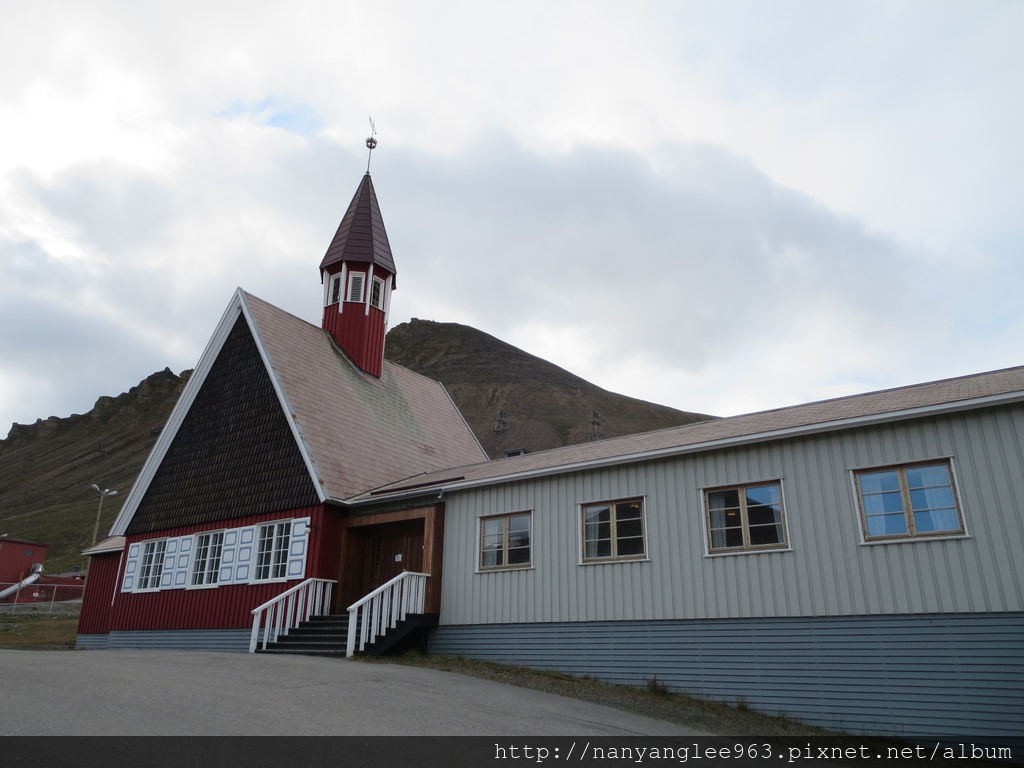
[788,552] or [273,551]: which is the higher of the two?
[273,551]

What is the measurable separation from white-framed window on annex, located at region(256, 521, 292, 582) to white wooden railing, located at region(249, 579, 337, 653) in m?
0.85

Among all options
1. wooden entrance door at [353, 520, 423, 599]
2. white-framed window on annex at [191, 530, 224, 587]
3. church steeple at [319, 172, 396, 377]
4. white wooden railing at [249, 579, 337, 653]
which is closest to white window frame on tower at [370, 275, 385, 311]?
church steeple at [319, 172, 396, 377]

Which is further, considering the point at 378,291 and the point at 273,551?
the point at 378,291

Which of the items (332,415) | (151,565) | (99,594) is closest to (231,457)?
(332,415)

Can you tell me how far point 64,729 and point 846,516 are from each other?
9491mm

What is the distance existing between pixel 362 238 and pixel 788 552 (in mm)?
16845

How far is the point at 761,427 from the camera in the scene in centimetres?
1245

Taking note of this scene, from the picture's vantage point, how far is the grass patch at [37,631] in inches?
813

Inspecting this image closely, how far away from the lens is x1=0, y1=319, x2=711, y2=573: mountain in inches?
2776

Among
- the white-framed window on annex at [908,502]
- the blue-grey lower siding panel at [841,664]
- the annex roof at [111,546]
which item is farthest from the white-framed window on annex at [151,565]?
the white-framed window on annex at [908,502]

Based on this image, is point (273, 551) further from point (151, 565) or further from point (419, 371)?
point (419, 371)

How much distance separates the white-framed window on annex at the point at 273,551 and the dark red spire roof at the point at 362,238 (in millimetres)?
9331

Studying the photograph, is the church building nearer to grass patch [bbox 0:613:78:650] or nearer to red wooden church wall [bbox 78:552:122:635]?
red wooden church wall [bbox 78:552:122:635]

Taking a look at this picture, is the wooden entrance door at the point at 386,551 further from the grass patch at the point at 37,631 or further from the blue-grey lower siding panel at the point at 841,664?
the grass patch at the point at 37,631
